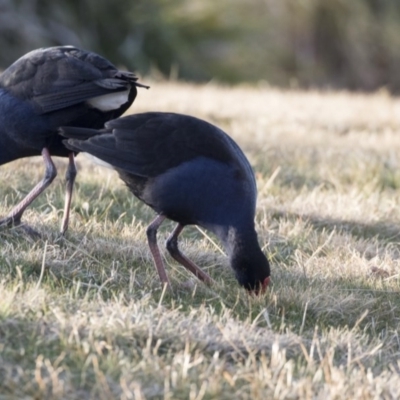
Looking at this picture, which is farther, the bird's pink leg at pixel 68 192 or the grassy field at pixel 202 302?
the bird's pink leg at pixel 68 192

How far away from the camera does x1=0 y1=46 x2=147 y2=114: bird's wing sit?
438 cm

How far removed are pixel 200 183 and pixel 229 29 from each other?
45.2 feet

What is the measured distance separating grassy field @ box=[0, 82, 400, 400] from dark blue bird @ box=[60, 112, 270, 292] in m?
0.20

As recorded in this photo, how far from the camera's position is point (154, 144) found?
164 inches

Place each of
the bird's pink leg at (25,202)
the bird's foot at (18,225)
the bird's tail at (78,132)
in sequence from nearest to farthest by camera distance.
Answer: the bird's tail at (78,132), the bird's foot at (18,225), the bird's pink leg at (25,202)

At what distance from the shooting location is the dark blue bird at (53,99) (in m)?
4.39

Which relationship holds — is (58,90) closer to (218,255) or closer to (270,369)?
(218,255)

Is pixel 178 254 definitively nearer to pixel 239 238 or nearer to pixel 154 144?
pixel 239 238

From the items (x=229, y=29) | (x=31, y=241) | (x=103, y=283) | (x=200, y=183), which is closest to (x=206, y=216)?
(x=200, y=183)

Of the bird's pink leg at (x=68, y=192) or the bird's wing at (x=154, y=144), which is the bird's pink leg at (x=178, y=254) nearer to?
the bird's wing at (x=154, y=144)

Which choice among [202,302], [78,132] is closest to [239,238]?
[202,302]

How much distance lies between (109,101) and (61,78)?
0.25 metres

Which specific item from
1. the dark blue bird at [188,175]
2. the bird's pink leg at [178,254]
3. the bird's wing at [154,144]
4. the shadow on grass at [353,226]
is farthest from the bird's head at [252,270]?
the shadow on grass at [353,226]

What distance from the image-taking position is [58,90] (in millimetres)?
4414
